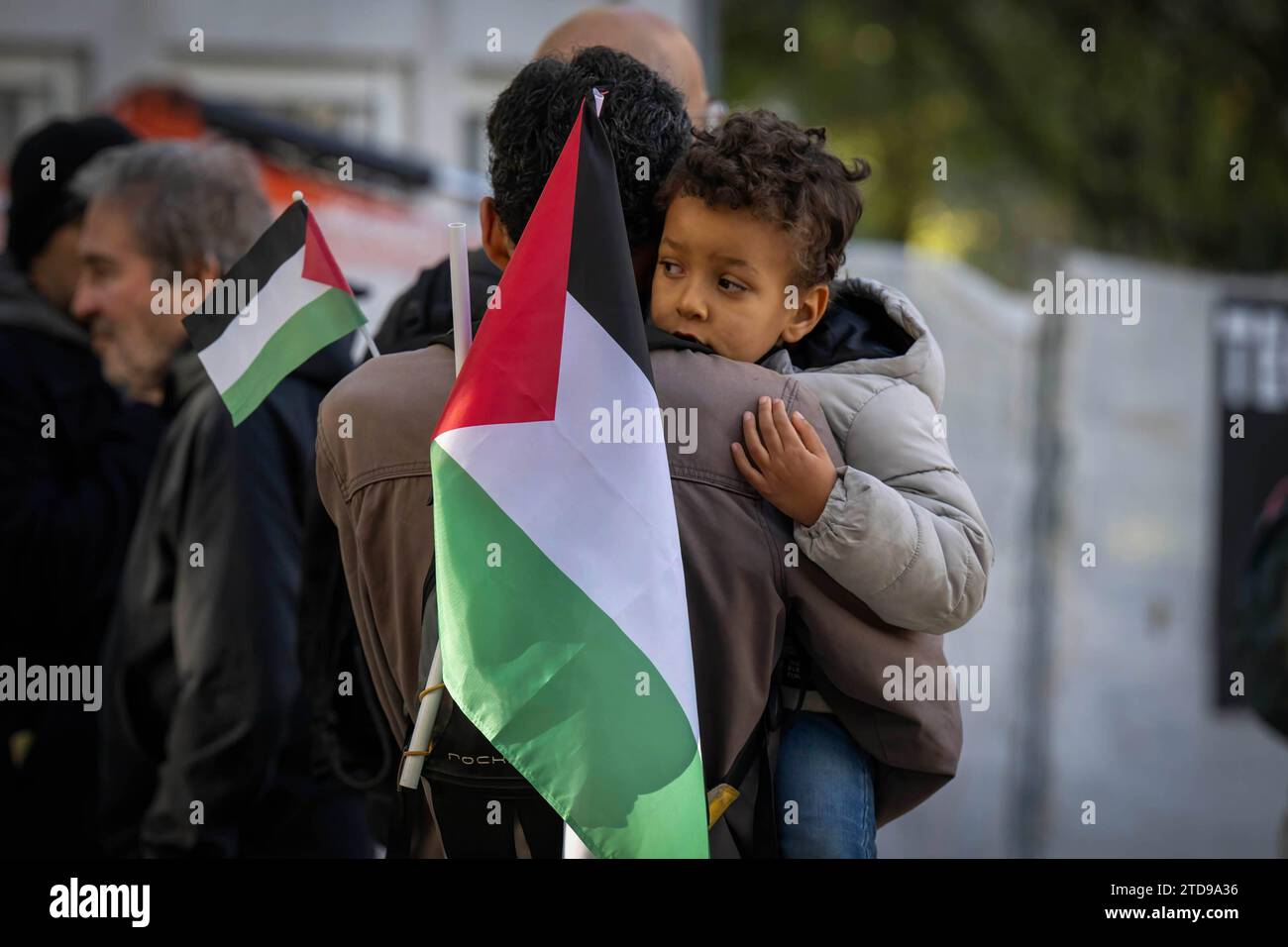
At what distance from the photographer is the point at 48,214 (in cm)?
412

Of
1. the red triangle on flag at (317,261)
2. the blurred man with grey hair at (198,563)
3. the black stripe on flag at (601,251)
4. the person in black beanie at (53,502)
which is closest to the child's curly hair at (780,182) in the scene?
the black stripe on flag at (601,251)

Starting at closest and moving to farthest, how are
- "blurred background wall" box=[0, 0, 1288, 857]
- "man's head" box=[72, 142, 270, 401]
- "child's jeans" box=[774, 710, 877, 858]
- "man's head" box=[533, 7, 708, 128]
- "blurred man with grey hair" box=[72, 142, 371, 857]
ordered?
"child's jeans" box=[774, 710, 877, 858] → "man's head" box=[533, 7, 708, 128] → "blurred man with grey hair" box=[72, 142, 371, 857] → "man's head" box=[72, 142, 270, 401] → "blurred background wall" box=[0, 0, 1288, 857]

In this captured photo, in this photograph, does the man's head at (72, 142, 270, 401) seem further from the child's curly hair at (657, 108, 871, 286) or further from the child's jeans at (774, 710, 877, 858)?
the child's jeans at (774, 710, 877, 858)

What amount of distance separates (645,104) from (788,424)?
1.76 ft

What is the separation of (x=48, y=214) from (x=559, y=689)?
2.77 meters

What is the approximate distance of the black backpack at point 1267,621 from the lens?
359 cm

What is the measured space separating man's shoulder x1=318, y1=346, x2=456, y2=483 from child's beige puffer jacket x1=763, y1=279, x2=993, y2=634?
532mm

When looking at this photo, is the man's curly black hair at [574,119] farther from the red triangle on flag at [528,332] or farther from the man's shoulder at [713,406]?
the man's shoulder at [713,406]

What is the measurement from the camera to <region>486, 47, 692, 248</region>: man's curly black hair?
7.09 feet

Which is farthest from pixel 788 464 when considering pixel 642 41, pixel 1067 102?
pixel 1067 102

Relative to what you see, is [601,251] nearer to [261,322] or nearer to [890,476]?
[890,476]

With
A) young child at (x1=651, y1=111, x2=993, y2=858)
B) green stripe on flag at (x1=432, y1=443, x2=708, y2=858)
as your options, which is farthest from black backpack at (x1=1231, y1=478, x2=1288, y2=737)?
green stripe on flag at (x1=432, y1=443, x2=708, y2=858)
